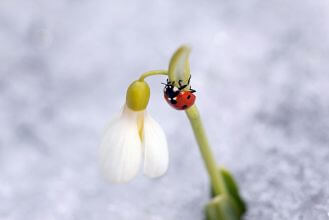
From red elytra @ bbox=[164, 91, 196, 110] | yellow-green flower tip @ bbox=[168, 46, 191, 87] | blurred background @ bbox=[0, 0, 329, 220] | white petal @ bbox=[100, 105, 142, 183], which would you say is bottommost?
white petal @ bbox=[100, 105, 142, 183]

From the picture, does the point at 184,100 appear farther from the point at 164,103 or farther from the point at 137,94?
the point at 164,103

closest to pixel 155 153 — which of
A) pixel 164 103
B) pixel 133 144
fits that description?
pixel 133 144

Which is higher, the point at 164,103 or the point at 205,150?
the point at 164,103

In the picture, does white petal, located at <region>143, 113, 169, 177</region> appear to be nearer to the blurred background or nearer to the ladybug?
the ladybug

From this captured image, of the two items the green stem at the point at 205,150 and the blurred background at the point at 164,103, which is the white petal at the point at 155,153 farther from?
the blurred background at the point at 164,103

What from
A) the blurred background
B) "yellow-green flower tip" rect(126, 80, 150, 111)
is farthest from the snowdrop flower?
the blurred background
